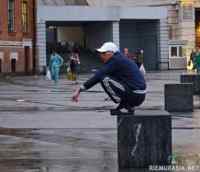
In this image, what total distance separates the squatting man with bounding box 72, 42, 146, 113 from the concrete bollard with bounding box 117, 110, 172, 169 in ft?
1.46

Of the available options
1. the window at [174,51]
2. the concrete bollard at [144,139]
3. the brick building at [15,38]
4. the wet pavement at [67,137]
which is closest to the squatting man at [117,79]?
the concrete bollard at [144,139]

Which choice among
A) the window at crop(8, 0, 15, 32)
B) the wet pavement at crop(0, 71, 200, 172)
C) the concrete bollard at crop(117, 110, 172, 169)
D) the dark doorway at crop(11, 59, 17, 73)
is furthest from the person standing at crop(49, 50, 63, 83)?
the concrete bollard at crop(117, 110, 172, 169)

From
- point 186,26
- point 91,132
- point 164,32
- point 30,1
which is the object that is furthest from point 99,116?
point 186,26

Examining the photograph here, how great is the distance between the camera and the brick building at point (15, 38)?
2242 inches

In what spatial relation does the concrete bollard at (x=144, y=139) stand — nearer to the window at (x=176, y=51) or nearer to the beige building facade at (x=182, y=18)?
the window at (x=176, y=51)

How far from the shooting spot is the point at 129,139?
10594mm

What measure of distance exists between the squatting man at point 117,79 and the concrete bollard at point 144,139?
0.45 m

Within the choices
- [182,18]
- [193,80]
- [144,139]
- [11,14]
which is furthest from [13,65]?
[144,139]

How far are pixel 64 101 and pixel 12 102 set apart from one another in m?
1.73

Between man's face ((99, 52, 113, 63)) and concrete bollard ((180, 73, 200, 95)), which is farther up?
man's face ((99, 52, 113, 63))

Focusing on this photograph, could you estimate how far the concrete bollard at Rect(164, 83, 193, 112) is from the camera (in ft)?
68.3

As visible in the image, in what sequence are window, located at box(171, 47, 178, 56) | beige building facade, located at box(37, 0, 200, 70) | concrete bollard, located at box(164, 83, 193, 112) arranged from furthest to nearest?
window, located at box(171, 47, 178, 56), beige building facade, located at box(37, 0, 200, 70), concrete bollard, located at box(164, 83, 193, 112)

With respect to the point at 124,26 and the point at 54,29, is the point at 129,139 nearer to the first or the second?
the point at 124,26

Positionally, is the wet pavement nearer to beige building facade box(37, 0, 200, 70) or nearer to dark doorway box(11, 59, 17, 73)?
dark doorway box(11, 59, 17, 73)
